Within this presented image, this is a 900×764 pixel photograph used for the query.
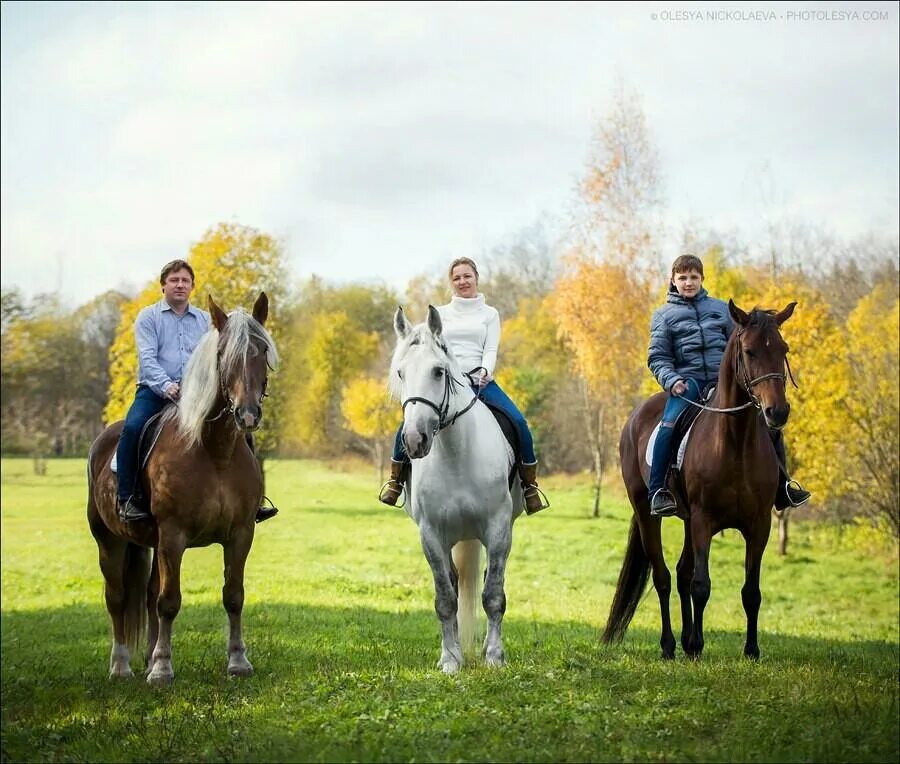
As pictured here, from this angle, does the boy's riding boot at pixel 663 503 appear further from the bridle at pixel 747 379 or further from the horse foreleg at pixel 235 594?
the horse foreleg at pixel 235 594

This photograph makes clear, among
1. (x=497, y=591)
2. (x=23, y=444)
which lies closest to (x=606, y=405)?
(x=497, y=591)

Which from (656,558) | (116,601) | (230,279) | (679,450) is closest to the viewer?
(679,450)

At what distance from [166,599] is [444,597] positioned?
240cm

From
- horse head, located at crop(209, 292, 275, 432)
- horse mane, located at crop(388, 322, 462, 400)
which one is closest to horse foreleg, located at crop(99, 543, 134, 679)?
horse head, located at crop(209, 292, 275, 432)

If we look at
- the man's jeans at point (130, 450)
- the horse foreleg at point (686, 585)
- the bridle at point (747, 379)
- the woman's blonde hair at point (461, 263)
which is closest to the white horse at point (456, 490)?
the woman's blonde hair at point (461, 263)

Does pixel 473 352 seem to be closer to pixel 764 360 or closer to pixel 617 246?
pixel 764 360

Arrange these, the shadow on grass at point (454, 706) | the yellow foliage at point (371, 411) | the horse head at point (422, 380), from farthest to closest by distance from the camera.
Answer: the yellow foliage at point (371, 411), the horse head at point (422, 380), the shadow on grass at point (454, 706)

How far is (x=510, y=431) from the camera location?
8.01 m

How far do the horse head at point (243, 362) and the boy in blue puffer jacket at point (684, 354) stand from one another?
11.3 ft

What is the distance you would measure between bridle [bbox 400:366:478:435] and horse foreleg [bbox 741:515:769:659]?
2.72 m

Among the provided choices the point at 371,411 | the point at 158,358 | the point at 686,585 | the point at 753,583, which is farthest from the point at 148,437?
the point at 371,411

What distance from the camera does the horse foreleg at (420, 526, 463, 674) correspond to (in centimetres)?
746

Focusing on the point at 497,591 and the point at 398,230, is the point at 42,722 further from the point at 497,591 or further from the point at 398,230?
the point at 398,230

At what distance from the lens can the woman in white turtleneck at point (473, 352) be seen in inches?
313
